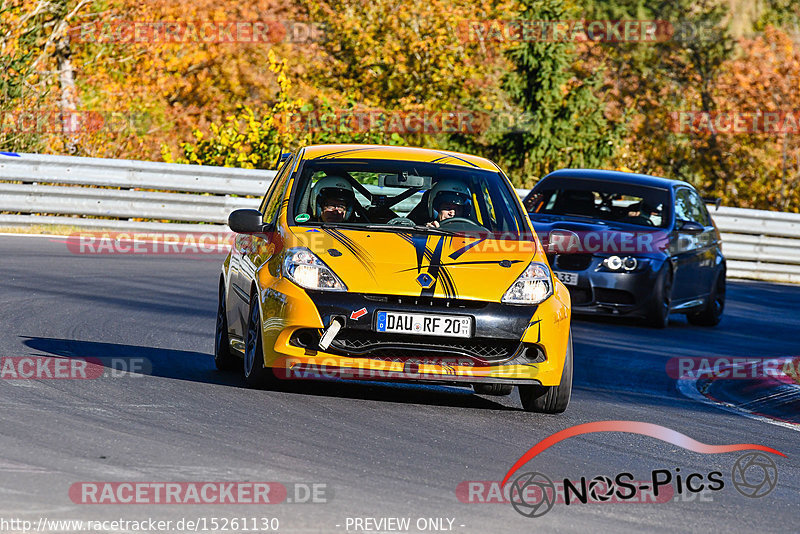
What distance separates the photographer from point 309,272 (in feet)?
26.0

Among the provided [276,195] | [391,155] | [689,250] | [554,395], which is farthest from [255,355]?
[689,250]

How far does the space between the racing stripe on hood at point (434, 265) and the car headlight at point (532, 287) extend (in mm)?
330

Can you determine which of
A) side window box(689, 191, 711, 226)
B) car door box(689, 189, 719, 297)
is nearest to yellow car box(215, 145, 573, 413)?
car door box(689, 189, 719, 297)

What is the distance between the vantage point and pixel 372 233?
8.38 m

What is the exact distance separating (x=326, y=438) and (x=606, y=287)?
814 centimetres

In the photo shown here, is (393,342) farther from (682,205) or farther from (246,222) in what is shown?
(682,205)

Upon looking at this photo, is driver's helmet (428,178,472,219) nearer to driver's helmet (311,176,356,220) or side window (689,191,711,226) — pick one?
driver's helmet (311,176,356,220)

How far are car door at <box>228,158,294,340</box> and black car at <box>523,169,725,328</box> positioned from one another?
5.09 m

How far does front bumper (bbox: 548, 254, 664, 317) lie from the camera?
14.6m

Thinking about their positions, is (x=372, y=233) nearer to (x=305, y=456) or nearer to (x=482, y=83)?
(x=305, y=456)

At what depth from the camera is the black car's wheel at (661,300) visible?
1479 cm
